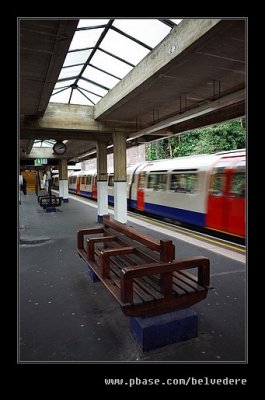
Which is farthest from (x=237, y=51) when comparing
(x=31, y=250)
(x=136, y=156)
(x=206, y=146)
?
(x=136, y=156)

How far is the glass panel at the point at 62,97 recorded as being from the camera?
8.80 metres

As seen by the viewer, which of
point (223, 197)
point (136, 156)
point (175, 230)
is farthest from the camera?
point (136, 156)

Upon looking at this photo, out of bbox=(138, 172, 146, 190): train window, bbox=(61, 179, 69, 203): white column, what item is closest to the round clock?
bbox=(138, 172, 146, 190): train window

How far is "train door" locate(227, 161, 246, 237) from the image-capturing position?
7355 mm

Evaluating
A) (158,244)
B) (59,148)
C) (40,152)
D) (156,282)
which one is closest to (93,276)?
(156,282)

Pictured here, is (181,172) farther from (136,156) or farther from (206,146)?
(136,156)

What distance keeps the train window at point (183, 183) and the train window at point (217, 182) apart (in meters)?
0.93

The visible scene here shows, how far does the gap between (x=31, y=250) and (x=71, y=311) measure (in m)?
3.50

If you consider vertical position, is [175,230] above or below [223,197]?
below

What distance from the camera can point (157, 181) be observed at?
40.4ft

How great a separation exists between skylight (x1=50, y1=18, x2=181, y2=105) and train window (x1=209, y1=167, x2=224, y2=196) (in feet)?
12.1

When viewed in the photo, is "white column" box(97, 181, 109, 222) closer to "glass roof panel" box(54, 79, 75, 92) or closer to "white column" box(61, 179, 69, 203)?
"glass roof panel" box(54, 79, 75, 92)

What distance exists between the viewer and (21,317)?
3637 mm

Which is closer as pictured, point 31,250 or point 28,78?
point 28,78
